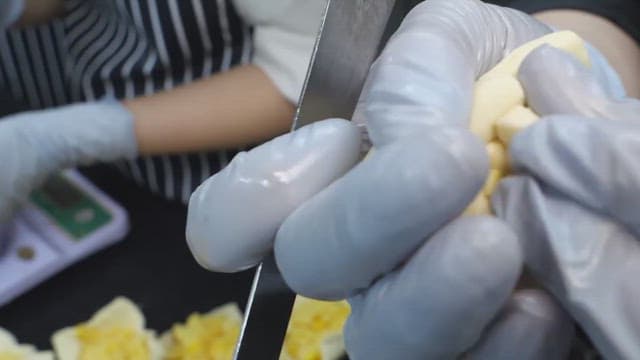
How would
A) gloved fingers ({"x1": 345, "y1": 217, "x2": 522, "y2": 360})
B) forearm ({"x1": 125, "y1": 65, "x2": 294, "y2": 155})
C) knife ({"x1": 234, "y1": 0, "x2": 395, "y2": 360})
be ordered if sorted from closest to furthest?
gloved fingers ({"x1": 345, "y1": 217, "x2": 522, "y2": 360})
knife ({"x1": 234, "y1": 0, "x2": 395, "y2": 360})
forearm ({"x1": 125, "y1": 65, "x2": 294, "y2": 155})

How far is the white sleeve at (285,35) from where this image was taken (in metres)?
0.77

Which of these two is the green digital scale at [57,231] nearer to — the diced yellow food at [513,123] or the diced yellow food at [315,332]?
the diced yellow food at [315,332]

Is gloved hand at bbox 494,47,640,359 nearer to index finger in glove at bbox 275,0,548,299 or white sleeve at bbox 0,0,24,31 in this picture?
index finger in glove at bbox 275,0,548,299

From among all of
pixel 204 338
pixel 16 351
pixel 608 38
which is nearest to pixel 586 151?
pixel 608 38

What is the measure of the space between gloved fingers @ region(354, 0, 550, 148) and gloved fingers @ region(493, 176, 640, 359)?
0.20ft

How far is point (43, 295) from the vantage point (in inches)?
32.9

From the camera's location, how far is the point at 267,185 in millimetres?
374

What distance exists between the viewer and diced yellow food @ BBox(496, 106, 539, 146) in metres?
0.38

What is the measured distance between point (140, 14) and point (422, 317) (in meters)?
0.61

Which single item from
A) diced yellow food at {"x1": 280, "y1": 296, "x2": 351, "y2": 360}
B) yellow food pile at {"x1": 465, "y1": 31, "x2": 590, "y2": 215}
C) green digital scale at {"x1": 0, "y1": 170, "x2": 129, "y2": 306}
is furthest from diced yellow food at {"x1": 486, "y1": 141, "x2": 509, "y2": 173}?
green digital scale at {"x1": 0, "y1": 170, "x2": 129, "y2": 306}

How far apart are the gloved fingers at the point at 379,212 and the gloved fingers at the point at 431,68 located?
23mm

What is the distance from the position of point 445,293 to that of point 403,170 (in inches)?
2.6

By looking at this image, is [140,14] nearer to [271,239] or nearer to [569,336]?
[271,239]

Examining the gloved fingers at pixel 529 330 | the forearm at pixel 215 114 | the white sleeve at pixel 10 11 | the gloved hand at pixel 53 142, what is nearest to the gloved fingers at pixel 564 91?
the gloved fingers at pixel 529 330
